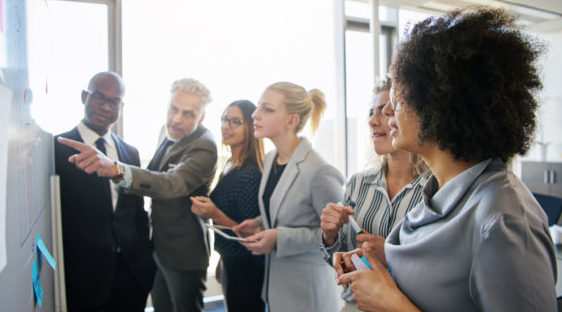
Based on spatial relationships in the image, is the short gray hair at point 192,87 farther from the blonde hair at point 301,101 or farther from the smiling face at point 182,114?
the blonde hair at point 301,101

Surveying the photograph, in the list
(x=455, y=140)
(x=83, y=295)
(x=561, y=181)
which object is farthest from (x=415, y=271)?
(x=561, y=181)

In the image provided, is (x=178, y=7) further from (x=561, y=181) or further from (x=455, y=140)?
(x=561, y=181)

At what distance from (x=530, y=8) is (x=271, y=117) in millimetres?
2391

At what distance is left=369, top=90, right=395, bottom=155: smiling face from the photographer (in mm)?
1304

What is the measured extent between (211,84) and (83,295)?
143cm

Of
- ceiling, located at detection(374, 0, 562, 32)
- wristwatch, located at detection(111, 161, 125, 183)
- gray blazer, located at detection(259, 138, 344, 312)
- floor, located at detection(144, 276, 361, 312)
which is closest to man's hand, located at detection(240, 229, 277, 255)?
gray blazer, located at detection(259, 138, 344, 312)

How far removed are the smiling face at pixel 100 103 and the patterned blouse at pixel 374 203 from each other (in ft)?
3.91

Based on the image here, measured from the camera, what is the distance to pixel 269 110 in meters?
1.87

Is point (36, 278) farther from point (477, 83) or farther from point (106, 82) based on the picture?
point (477, 83)

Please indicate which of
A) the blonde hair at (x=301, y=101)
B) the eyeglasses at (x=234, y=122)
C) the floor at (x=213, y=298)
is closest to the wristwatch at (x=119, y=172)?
the eyeglasses at (x=234, y=122)

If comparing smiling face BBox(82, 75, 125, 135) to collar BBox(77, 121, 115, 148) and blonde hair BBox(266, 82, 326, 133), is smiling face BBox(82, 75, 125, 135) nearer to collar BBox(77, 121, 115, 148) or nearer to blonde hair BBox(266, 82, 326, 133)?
collar BBox(77, 121, 115, 148)

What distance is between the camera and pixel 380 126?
135 cm

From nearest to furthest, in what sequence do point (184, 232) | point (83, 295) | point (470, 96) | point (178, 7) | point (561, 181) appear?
point (470, 96) → point (83, 295) → point (184, 232) → point (178, 7) → point (561, 181)

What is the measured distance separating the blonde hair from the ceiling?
52.8 inches
